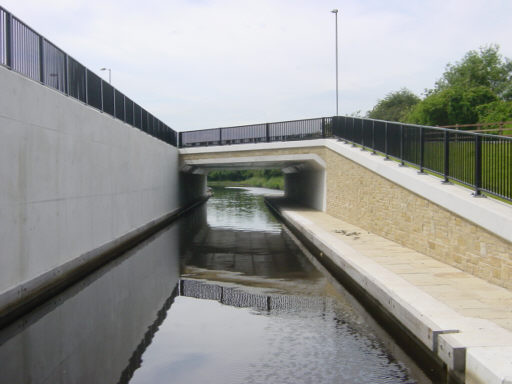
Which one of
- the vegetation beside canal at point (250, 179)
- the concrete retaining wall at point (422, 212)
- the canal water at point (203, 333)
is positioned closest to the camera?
the canal water at point (203, 333)

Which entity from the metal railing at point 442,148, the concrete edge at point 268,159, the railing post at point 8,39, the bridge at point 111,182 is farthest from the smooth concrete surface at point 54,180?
the concrete edge at point 268,159

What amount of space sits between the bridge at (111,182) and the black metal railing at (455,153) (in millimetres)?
27

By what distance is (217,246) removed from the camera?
15766 millimetres

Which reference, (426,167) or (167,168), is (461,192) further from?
(167,168)

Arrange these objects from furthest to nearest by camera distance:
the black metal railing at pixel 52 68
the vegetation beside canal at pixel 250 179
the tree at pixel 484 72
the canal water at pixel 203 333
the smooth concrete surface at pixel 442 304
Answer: the vegetation beside canal at pixel 250 179, the tree at pixel 484 72, the black metal railing at pixel 52 68, the canal water at pixel 203 333, the smooth concrete surface at pixel 442 304

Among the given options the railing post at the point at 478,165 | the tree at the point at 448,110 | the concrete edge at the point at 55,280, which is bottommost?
the concrete edge at the point at 55,280

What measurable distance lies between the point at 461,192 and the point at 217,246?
27.2 feet

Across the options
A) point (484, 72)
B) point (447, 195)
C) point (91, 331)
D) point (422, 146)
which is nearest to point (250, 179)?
point (484, 72)

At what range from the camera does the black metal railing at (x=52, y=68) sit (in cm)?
881

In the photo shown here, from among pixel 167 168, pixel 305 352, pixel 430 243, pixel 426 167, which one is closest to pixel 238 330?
pixel 305 352

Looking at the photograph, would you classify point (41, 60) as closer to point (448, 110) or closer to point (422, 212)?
point (422, 212)

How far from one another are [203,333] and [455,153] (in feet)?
23.1

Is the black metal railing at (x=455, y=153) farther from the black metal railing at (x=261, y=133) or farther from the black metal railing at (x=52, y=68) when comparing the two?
the black metal railing at (x=52, y=68)

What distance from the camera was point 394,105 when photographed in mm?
75625
